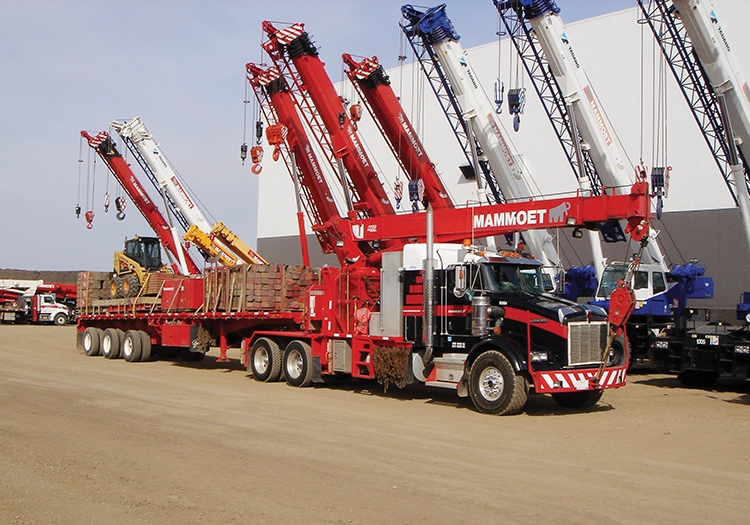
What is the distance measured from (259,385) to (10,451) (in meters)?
8.29

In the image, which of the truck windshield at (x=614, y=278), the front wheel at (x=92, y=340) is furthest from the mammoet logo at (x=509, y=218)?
the front wheel at (x=92, y=340)

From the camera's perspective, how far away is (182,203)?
1221 inches

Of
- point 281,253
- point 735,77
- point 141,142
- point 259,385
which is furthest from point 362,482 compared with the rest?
point 281,253

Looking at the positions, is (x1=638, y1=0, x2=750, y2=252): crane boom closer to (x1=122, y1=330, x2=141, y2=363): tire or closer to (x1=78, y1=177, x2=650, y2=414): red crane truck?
(x1=78, y1=177, x2=650, y2=414): red crane truck

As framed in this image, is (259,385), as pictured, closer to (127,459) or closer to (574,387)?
(574,387)

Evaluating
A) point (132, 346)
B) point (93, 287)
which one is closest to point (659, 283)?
point (132, 346)

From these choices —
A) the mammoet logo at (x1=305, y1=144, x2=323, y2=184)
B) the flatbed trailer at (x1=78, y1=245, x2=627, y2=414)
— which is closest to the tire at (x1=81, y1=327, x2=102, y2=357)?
the flatbed trailer at (x1=78, y1=245, x2=627, y2=414)

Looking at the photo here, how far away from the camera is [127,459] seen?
29.1 feet

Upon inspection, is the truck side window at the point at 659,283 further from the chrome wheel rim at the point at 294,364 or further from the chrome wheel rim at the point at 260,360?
the chrome wheel rim at the point at 260,360

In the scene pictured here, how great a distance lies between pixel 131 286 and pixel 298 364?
1048 cm

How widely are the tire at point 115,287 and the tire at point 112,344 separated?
1513mm

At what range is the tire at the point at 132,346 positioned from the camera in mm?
23533

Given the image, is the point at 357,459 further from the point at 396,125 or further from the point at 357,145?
the point at 396,125

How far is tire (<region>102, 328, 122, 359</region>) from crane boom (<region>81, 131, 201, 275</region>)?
5934 millimetres
